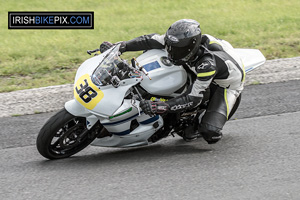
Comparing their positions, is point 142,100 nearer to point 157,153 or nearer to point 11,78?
point 157,153

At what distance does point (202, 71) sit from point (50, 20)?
7.25 metres

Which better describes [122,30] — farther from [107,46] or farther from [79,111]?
[79,111]

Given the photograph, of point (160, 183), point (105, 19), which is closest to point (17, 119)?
point (160, 183)

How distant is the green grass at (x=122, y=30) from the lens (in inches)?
328

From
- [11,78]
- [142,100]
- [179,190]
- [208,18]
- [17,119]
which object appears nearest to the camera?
[179,190]

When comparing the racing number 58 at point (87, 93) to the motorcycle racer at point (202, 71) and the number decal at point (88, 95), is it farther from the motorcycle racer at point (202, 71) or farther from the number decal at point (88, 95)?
the motorcycle racer at point (202, 71)

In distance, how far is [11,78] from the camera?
25.9 ft

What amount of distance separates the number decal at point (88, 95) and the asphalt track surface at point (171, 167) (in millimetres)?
654

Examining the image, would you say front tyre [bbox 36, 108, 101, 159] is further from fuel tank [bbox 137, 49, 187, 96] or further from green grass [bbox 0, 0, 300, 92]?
green grass [bbox 0, 0, 300, 92]

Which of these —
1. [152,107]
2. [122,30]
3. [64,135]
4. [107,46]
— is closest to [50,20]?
[122,30]

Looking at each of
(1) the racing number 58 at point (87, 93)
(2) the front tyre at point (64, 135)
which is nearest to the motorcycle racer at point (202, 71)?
(1) the racing number 58 at point (87, 93)

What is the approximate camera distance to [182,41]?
16.2ft

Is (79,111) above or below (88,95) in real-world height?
below

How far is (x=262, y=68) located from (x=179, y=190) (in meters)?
4.00
